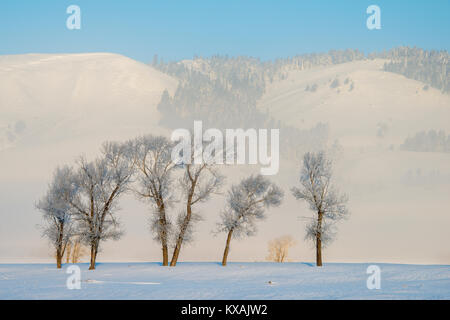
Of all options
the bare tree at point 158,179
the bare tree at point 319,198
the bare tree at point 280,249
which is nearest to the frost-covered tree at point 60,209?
the bare tree at point 158,179

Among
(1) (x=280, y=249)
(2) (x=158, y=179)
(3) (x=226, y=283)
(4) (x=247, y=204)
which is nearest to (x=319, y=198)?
(4) (x=247, y=204)

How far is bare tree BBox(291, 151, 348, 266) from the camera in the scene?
4722 centimetres

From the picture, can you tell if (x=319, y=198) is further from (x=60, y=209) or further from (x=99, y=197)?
(x=60, y=209)

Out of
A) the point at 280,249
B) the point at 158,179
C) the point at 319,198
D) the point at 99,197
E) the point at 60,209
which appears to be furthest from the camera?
the point at 280,249

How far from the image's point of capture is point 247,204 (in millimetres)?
47312

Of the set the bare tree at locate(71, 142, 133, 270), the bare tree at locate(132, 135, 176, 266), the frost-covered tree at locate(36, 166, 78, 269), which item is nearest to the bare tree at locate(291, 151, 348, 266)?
the bare tree at locate(132, 135, 176, 266)

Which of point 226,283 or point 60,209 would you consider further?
point 60,209

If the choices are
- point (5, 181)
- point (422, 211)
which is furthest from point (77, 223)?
point (422, 211)

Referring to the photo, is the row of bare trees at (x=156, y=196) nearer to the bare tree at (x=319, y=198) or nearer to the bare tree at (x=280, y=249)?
the bare tree at (x=319, y=198)

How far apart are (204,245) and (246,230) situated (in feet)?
204

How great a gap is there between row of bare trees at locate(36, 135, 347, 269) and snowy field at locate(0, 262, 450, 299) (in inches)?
131

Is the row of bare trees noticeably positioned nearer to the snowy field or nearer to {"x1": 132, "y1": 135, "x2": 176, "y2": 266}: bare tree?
{"x1": 132, "y1": 135, "x2": 176, "y2": 266}: bare tree

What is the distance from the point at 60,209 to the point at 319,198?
22796 millimetres

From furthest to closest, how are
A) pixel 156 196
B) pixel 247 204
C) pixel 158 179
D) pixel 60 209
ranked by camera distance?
pixel 247 204 → pixel 156 196 → pixel 158 179 → pixel 60 209
